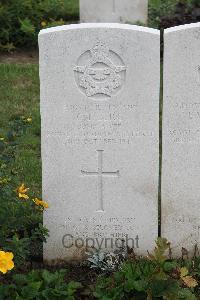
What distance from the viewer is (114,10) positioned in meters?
9.36

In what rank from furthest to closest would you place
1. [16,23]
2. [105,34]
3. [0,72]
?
[16,23]
[0,72]
[105,34]

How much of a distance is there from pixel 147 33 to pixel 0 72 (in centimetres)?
412

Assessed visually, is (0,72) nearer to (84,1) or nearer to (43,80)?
(84,1)

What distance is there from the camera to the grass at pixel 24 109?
19.9 ft

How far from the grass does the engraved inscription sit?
53.3 inches

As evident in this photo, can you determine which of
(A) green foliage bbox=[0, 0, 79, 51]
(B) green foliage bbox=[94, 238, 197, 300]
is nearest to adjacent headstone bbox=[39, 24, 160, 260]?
(B) green foliage bbox=[94, 238, 197, 300]

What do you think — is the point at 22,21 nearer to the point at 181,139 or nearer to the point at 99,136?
the point at 99,136

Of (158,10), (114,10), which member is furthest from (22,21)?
(158,10)

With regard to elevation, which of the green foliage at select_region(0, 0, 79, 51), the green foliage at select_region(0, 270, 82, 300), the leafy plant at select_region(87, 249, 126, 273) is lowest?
the green foliage at select_region(0, 270, 82, 300)

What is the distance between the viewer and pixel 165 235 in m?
4.73

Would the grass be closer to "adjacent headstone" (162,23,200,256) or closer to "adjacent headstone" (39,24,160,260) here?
"adjacent headstone" (39,24,160,260)

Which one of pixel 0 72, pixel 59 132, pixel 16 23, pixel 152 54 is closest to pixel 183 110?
pixel 152 54

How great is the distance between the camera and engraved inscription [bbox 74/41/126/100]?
4320 mm

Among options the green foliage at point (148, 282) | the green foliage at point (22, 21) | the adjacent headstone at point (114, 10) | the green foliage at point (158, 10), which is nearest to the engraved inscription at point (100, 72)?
the green foliage at point (148, 282)
